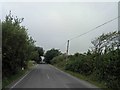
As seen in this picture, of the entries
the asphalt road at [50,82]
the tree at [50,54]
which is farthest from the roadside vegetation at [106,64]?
the tree at [50,54]

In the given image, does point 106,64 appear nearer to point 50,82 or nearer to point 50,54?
point 50,82

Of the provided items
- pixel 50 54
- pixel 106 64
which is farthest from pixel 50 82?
pixel 50 54

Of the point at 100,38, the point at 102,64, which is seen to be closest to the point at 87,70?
the point at 100,38

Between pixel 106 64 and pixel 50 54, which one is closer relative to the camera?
pixel 106 64

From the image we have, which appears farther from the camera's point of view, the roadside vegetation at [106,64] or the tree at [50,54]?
the tree at [50,54]

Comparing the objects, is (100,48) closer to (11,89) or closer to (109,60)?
(109,60)

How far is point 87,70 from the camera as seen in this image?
41.1 meters

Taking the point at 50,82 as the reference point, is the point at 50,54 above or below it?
above

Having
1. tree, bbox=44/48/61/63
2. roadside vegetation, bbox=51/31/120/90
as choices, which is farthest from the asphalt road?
tree, bbox=44/48/61/63

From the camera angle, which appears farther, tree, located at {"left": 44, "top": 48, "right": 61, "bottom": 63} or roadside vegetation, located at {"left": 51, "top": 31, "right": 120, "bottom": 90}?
tree, located at {"left": 44, "top": 48, "right": 61, "bottom": 63}

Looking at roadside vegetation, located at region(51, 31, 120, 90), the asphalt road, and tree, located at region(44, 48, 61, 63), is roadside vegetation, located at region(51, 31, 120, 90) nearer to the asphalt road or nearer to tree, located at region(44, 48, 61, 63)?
the asphalt road

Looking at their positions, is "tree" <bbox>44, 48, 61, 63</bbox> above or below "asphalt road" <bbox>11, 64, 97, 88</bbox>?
above

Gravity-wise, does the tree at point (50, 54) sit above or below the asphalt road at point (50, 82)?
above

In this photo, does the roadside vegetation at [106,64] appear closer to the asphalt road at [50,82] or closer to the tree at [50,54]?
the asphalt road at [50,82]
